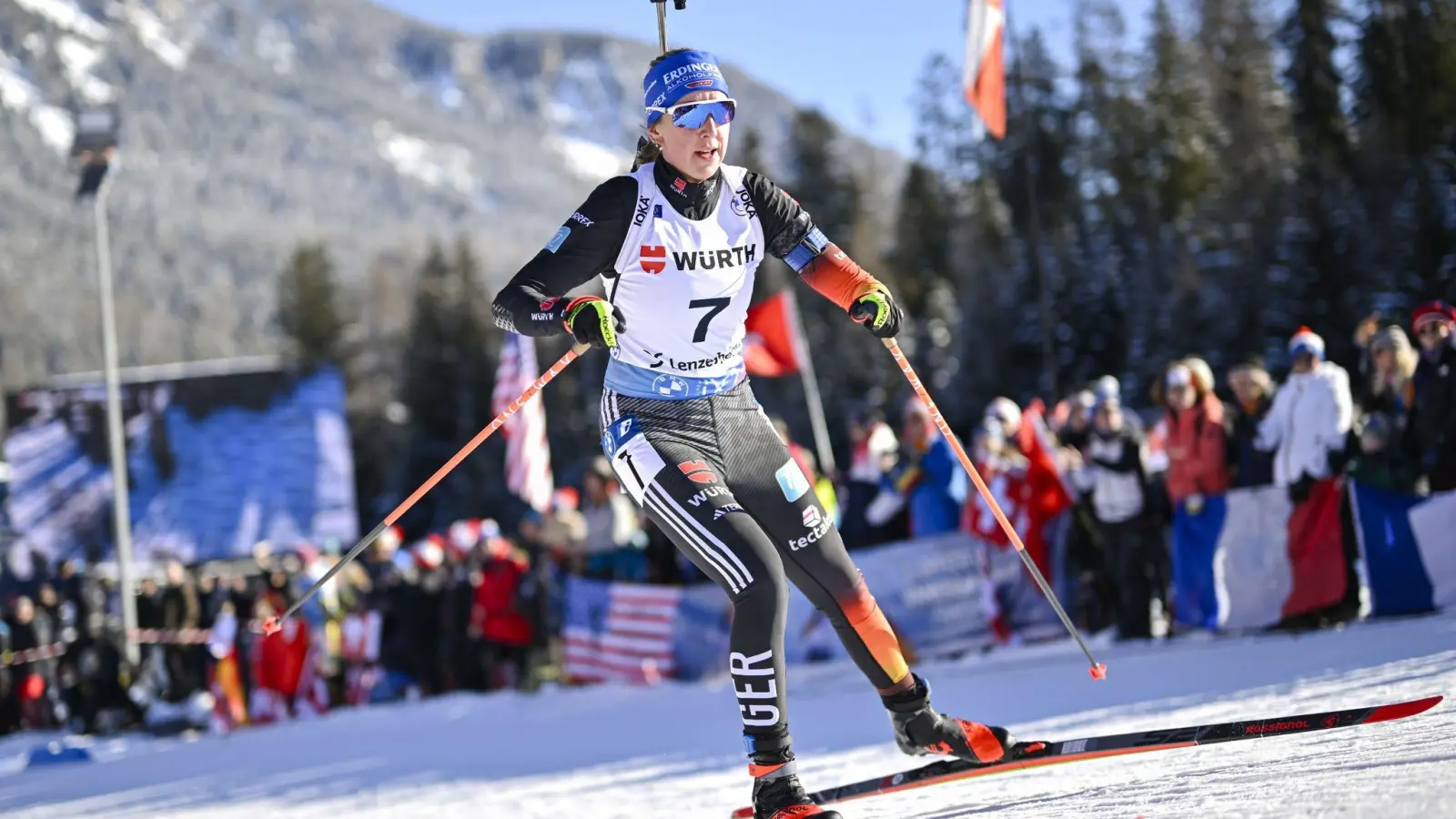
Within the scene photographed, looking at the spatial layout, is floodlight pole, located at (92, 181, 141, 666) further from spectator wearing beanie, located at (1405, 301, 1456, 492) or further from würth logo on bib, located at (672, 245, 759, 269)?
würth logo on bib, located at (672, 245, 759, 269)

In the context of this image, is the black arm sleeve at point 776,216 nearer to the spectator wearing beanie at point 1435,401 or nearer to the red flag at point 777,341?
the spectator wearing beanie at point 1435,401

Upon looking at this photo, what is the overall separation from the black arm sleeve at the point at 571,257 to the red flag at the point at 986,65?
10.00 meters

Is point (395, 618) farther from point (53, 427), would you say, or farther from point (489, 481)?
point (489, 481)

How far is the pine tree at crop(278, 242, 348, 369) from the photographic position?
7519 cm

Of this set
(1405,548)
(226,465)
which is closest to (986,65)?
(1405,548)

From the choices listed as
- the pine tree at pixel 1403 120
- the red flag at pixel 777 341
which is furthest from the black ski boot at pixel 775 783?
the pine tree at pixel 1403 120

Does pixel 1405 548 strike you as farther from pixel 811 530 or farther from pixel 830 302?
pixel 830 302

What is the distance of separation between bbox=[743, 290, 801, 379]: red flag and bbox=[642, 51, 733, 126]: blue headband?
10037mm

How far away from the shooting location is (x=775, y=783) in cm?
438

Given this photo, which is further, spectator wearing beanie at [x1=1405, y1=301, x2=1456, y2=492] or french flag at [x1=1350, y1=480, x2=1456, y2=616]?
→ french flag at [x1=1350, y1=480, x2=1456, y2=616]

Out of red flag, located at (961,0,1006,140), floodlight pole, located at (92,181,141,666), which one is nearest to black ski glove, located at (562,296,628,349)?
red flag, located at (961,0,1006,140)

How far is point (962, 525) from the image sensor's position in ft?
35.5

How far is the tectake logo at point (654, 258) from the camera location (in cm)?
466

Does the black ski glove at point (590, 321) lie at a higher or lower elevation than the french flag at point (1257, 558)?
higher
